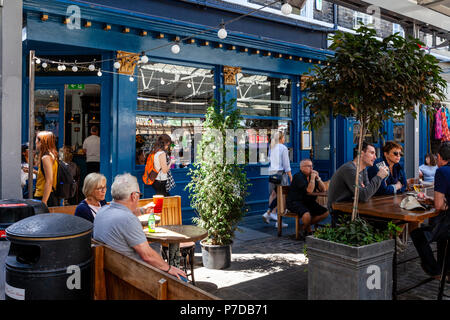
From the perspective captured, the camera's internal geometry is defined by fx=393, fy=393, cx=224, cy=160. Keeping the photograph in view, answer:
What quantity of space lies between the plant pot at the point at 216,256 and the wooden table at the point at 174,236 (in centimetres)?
93

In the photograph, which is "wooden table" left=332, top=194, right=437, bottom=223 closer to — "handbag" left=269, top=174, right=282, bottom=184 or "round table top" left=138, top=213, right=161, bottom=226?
"round table top" left=138, top=213, right=161, bottom=226

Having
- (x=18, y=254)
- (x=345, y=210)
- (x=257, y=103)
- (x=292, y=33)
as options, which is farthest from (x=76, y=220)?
(x=292, y=33)

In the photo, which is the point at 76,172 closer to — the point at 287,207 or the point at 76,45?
the point at 76,45

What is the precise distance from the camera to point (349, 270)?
3.47m

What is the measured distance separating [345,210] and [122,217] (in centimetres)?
265

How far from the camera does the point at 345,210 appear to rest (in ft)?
15.1

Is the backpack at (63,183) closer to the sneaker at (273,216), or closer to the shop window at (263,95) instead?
the sneaker at (273,216)

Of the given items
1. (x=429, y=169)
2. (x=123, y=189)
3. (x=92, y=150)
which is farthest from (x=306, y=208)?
(x=92, y=150)

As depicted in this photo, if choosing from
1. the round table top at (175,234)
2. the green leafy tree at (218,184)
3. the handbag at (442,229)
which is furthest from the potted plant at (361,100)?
the green leafy tree at (218,184)

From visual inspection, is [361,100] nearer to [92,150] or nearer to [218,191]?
[218,191]

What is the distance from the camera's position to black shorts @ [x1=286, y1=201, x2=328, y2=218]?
22.6 ft

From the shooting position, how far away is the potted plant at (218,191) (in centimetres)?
534

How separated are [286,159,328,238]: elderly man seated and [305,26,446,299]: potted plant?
2.86 metres

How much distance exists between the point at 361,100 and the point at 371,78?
0.26 meters
